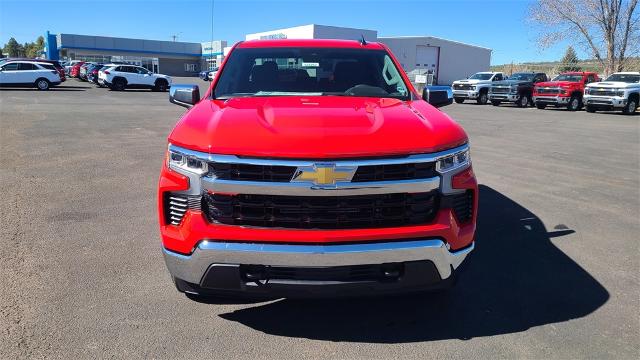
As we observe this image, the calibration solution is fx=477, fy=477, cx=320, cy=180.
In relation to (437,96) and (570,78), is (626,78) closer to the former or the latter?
(570,78)

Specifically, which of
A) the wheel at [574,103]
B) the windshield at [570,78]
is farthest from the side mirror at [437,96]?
the windshield at [570,78]

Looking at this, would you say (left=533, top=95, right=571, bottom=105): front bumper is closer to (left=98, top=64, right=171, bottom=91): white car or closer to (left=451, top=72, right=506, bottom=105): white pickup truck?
(left=451, top=72, right=506, bottom=105): white pickup truck

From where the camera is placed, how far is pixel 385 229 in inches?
105

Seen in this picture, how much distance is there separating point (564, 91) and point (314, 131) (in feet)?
87.7

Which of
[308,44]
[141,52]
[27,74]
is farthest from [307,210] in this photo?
[141,52]

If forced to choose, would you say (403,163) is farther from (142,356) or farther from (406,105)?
(142,356)

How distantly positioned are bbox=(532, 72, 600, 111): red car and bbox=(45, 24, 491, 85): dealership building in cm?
711

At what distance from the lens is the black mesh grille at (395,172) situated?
2627 mm

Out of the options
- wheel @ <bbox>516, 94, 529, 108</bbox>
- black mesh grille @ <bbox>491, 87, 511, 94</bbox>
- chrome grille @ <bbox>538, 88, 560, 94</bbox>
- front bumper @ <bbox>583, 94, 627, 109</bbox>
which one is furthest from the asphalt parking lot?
wheel @ <bbox>516, 94, 529, 108</bbox>

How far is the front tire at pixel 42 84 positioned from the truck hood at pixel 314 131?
3046cm

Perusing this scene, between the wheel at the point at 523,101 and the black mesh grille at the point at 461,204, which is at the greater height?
the wheel at the point at 523,101

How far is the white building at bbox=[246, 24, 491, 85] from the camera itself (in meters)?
51.5

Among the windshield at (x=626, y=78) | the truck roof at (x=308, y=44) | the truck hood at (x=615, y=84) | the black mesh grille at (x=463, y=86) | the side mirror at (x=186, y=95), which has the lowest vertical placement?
the side mirror at (x=186, y=95)

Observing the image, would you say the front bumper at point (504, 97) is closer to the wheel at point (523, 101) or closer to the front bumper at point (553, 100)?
the wheel at point (523, 101)
